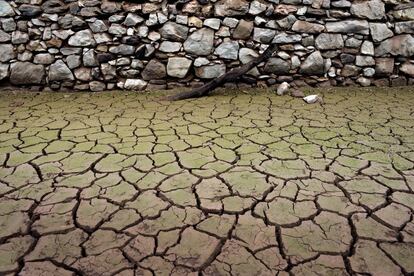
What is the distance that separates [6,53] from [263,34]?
3783mm

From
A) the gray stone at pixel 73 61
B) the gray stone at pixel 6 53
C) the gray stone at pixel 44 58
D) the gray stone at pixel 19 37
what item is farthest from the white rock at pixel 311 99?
the gray stone at pixel 6 53

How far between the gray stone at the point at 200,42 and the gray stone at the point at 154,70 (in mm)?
470

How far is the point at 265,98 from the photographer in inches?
178

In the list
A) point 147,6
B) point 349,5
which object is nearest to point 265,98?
point 349,5

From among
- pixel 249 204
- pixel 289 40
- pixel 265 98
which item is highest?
pixel 289 40

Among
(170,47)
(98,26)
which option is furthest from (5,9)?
(170,47)

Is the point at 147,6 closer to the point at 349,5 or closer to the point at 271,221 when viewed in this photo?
the point at 349,5

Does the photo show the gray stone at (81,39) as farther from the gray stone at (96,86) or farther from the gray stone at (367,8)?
the gray stone at (367,8)

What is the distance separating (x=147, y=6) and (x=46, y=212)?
3501mm

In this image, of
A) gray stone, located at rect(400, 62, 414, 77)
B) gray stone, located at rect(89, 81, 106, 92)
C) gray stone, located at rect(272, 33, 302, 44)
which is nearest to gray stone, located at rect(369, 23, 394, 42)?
gray stone, located at rect(400, 62, 414, 77)

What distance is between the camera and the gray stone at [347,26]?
15.4 feet

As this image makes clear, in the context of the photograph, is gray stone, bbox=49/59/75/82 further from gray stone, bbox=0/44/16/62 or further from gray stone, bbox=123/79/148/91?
gray stone, bbox=123/79/148/91

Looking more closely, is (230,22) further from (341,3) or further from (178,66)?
(341,3)

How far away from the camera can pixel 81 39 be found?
4.59 m
